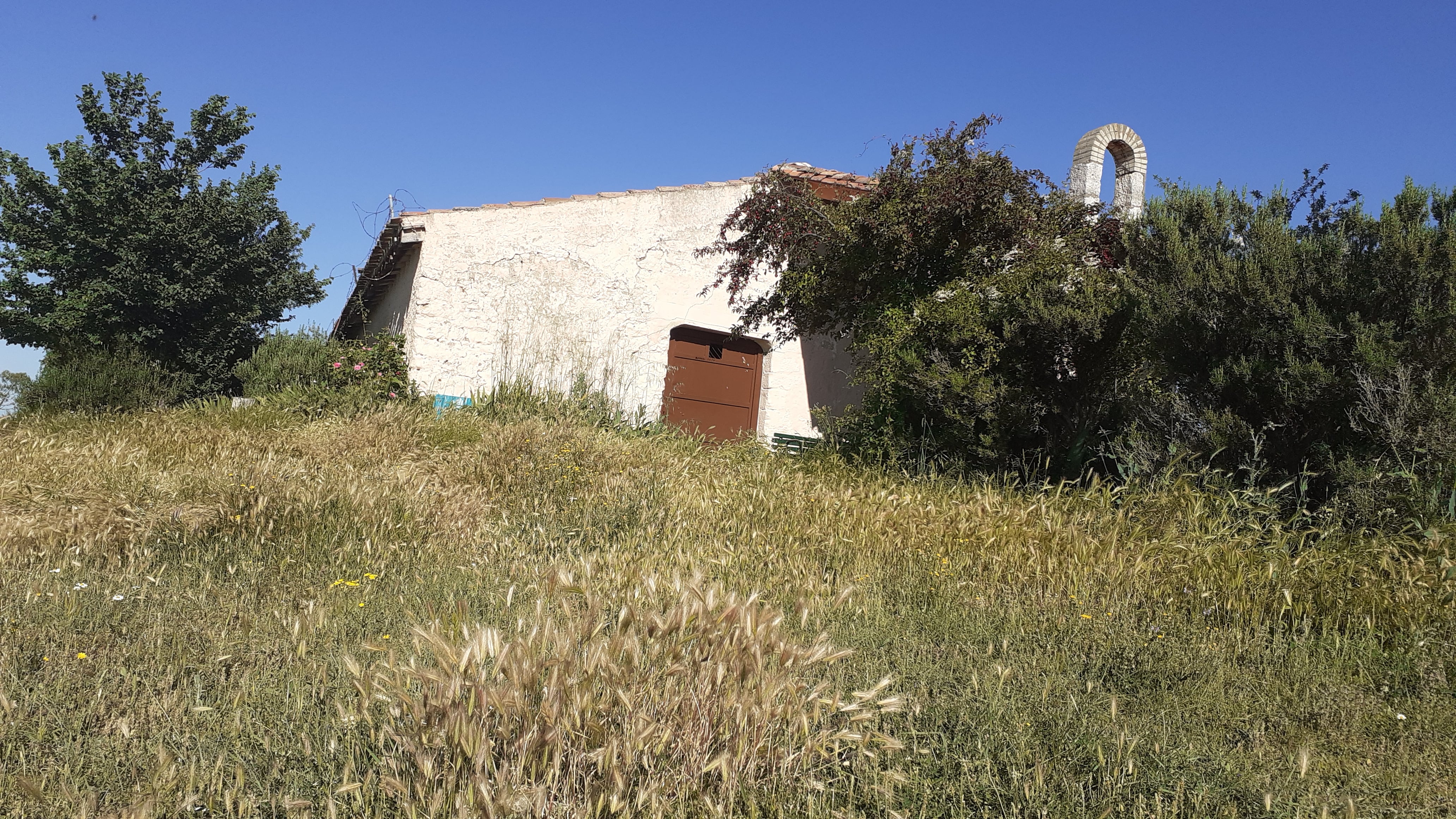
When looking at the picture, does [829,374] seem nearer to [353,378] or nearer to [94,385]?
[353,378]

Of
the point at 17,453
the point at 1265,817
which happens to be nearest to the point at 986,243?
the point at 1265,817

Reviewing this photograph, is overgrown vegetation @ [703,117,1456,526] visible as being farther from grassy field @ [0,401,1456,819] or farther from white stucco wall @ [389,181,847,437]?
white stucco wall @ [389,181,847,437]

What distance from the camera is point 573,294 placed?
12.4 metres

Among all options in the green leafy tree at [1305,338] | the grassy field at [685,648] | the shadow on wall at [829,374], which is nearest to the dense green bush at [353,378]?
the grassy field at [685,648]

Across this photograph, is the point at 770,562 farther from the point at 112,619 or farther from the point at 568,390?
the point at 568,390

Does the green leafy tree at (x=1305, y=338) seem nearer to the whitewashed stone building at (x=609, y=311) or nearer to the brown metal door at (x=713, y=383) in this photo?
the whitewashed stone building at (x=609, y=311)

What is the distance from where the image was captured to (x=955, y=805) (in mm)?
2422

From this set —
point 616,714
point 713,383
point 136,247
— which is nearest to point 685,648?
point 616,714

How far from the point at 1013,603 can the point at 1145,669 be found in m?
0.81

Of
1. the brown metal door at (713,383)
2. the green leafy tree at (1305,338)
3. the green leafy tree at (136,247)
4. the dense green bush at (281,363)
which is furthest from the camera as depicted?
the green leafy tree at (136,247)

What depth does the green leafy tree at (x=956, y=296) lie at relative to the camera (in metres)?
7.65

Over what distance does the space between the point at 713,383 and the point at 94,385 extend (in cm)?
1020

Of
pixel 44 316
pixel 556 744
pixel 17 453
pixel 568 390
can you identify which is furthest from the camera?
pixel 44 316

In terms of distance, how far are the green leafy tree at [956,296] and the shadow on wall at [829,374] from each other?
1.68 metres
